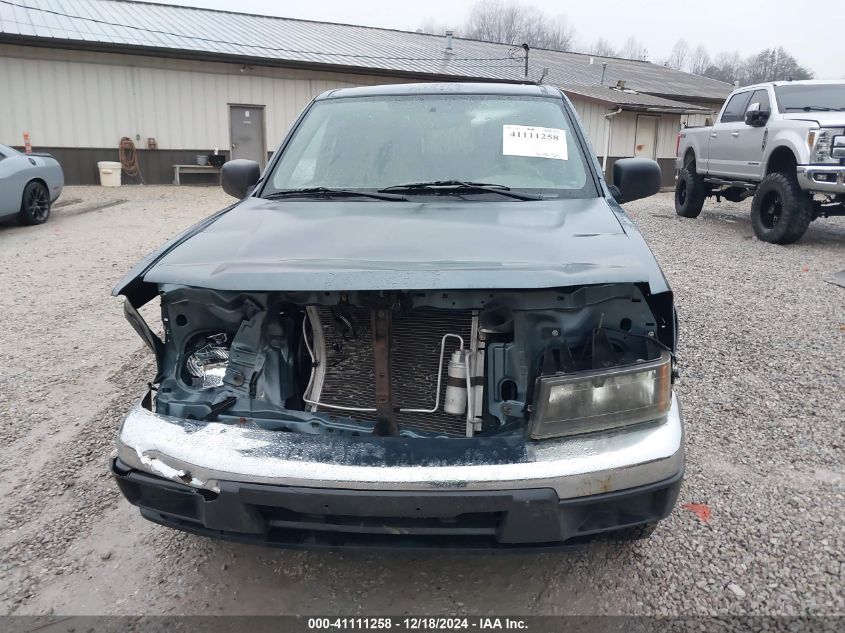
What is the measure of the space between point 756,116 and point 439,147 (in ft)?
23.8

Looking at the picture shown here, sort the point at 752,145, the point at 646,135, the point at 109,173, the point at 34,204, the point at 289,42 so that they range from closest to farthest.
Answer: the point at 752,145, the point at 34,204, the point at 109,173, the point at 289,42, the point at 646,135

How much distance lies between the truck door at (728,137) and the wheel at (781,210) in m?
1.09

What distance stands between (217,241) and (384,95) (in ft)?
5.20

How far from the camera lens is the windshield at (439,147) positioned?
300 cm

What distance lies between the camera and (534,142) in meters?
3.12

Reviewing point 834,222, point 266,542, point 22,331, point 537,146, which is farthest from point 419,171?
point 834,222

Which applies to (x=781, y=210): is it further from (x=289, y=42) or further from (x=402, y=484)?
(x=289, y=42)

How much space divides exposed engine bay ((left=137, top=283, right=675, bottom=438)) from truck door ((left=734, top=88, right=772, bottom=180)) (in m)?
7.93

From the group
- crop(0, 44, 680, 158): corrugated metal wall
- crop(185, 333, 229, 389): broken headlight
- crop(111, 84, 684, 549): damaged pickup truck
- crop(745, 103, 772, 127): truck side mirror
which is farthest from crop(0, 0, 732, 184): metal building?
crop(185, 333, 229, 389): broken headlight

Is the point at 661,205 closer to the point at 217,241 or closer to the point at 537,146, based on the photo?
the point at 537,146

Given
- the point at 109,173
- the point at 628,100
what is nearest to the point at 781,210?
the point at 628,100

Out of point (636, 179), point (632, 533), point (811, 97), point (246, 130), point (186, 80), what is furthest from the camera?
point (246, 130)

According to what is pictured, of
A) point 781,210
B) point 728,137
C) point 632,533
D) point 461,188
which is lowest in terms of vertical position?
point 632,533

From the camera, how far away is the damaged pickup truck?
180 centimetres
